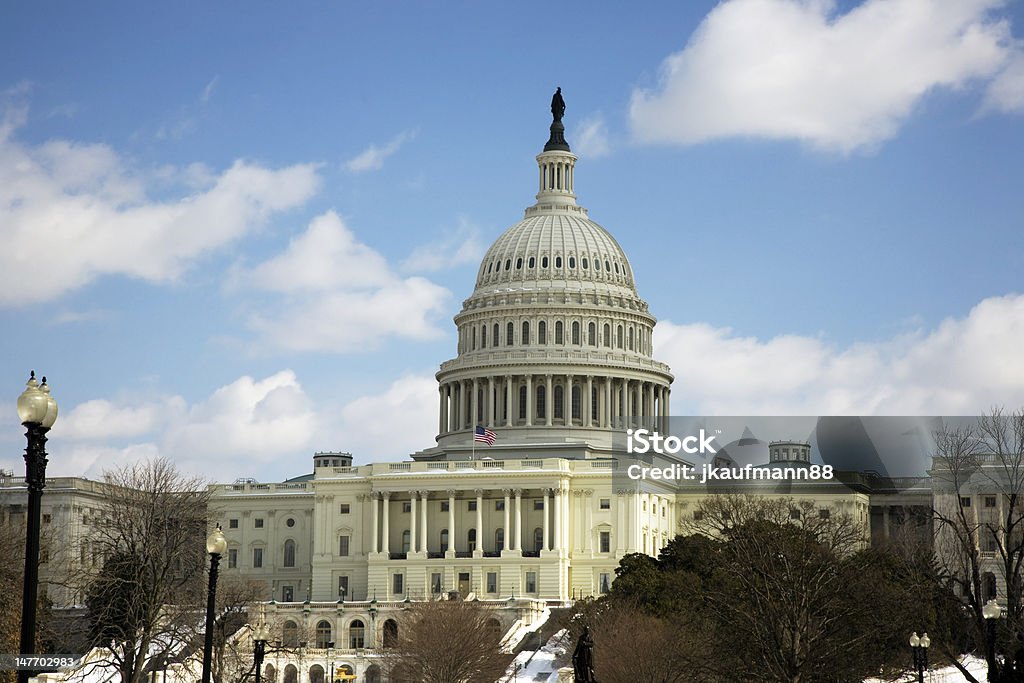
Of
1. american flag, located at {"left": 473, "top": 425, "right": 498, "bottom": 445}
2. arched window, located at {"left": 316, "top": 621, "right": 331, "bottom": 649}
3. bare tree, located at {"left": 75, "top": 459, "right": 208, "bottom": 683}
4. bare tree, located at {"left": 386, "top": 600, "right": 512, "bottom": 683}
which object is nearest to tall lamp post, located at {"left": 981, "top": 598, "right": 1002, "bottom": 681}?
bare tree, located at {"left": 75, "top": 459, "right": 208, "bottom": 683}

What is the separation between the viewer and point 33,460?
3017cm

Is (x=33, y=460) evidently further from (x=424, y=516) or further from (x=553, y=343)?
(x=553, y=343)

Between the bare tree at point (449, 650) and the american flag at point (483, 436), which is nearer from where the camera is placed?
the bare tree at point (449, 650)

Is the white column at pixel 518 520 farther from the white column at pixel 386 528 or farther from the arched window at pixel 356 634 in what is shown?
the arched window at pixel 356 634

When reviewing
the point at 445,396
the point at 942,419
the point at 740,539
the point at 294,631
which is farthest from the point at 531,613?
the point at 740,539

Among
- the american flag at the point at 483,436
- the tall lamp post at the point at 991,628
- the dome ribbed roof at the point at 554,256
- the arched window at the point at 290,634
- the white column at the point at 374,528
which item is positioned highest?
the dome ribbed roof at the point at 554,256

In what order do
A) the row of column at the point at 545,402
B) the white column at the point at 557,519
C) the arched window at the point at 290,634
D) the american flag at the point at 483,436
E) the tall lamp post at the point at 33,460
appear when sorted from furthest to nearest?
the row of column at the point at 545,402
the american flag at the point at 483,436
the white column at the point at 557,519
the arched window at the point at 290,634
the tall lamp post at the point at 33,460

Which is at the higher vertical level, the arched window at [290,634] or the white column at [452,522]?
the white column at [452,522]

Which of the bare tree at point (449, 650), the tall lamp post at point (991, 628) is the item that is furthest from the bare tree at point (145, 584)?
the tall lamp post at point (991, 628)

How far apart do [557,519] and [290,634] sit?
32202 mm

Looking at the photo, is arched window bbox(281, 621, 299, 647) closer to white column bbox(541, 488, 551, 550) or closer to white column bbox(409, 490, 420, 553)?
white column bbox(409, 490, 420, 553)

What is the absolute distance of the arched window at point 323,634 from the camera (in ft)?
468

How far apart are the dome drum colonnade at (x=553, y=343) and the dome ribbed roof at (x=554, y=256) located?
0.09 meters

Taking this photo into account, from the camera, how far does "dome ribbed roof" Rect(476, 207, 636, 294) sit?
588 ft
